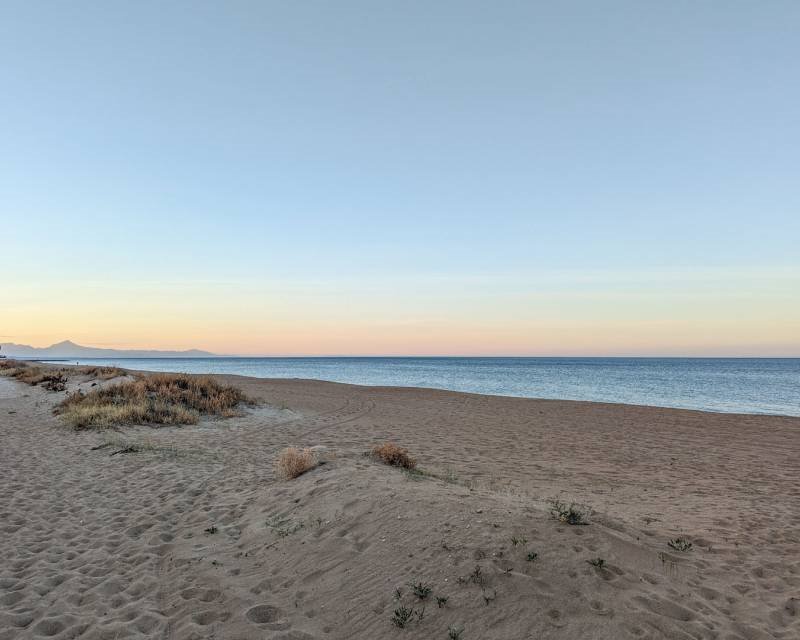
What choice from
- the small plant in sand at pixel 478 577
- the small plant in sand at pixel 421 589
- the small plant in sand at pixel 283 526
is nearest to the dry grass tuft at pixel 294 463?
the small plant in sand at pixel 283 526

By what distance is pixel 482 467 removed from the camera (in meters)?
11.5

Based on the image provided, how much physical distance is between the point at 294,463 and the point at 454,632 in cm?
537

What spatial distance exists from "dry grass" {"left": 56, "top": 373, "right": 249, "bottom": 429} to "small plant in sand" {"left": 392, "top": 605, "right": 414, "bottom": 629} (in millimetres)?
13852

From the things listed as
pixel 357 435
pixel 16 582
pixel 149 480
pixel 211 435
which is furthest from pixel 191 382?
pixel 16 582

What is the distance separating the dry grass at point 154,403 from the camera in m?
15.7

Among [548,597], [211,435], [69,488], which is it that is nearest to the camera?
[548,597]

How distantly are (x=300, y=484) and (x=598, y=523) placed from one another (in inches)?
186

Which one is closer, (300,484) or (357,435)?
(300,484)

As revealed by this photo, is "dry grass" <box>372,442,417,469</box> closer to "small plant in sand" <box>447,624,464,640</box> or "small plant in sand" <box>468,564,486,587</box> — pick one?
"small plant in sand" <box>468,564,486,587</box>

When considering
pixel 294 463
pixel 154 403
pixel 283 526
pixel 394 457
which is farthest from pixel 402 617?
pixel 154 403

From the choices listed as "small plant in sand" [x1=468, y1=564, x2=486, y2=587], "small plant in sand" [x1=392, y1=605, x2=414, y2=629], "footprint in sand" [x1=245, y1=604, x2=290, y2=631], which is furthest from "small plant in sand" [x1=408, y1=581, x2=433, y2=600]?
"footprint in sand" [x1=245, y1=604, x2=290, y2=631]

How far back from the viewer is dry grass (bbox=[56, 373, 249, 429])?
15.7 m

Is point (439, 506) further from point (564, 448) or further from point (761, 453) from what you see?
point (761, 453)

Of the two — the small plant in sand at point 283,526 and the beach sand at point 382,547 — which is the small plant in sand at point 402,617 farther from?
the small plant in sand at point 283,526
